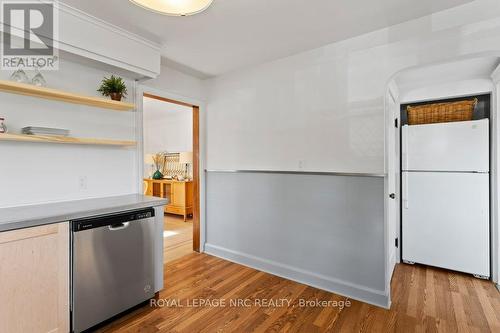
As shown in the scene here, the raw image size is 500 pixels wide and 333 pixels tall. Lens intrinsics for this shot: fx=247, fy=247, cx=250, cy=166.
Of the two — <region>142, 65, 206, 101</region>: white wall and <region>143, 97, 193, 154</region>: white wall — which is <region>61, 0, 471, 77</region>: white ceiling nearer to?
<region>142, 65, 206, 101</region>: white wall

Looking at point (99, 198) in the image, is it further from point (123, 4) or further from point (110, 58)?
point (123, 4)

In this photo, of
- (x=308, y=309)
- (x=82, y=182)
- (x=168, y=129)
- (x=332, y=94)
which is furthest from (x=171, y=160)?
(x=308, y=309)

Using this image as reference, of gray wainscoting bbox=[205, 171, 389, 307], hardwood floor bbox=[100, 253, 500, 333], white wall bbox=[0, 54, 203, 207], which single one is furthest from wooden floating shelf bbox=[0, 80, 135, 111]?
hardwood floor bbox=[100, 253, 500, 333]

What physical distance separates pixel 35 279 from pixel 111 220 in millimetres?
547

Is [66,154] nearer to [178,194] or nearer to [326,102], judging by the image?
[326,102]

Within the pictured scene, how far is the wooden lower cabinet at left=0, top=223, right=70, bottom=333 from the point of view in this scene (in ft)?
4.91

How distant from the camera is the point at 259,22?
211cm

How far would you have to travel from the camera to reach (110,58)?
7.16ft

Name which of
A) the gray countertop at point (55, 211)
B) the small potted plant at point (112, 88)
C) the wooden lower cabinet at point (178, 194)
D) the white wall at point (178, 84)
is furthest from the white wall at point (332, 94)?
the wooden lower cabinet at point (178, 194)

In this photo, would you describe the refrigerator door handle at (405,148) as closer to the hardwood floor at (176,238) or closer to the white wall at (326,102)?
the white wall at (326,102)

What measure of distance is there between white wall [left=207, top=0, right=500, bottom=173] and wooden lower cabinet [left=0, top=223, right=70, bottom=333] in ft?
6.75

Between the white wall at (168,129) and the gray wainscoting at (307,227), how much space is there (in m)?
3.00

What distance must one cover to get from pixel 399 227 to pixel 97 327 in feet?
11.3

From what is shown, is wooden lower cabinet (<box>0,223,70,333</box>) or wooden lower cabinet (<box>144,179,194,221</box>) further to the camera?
wooden lower cabinet (<box>144,179,194,221</box>)
